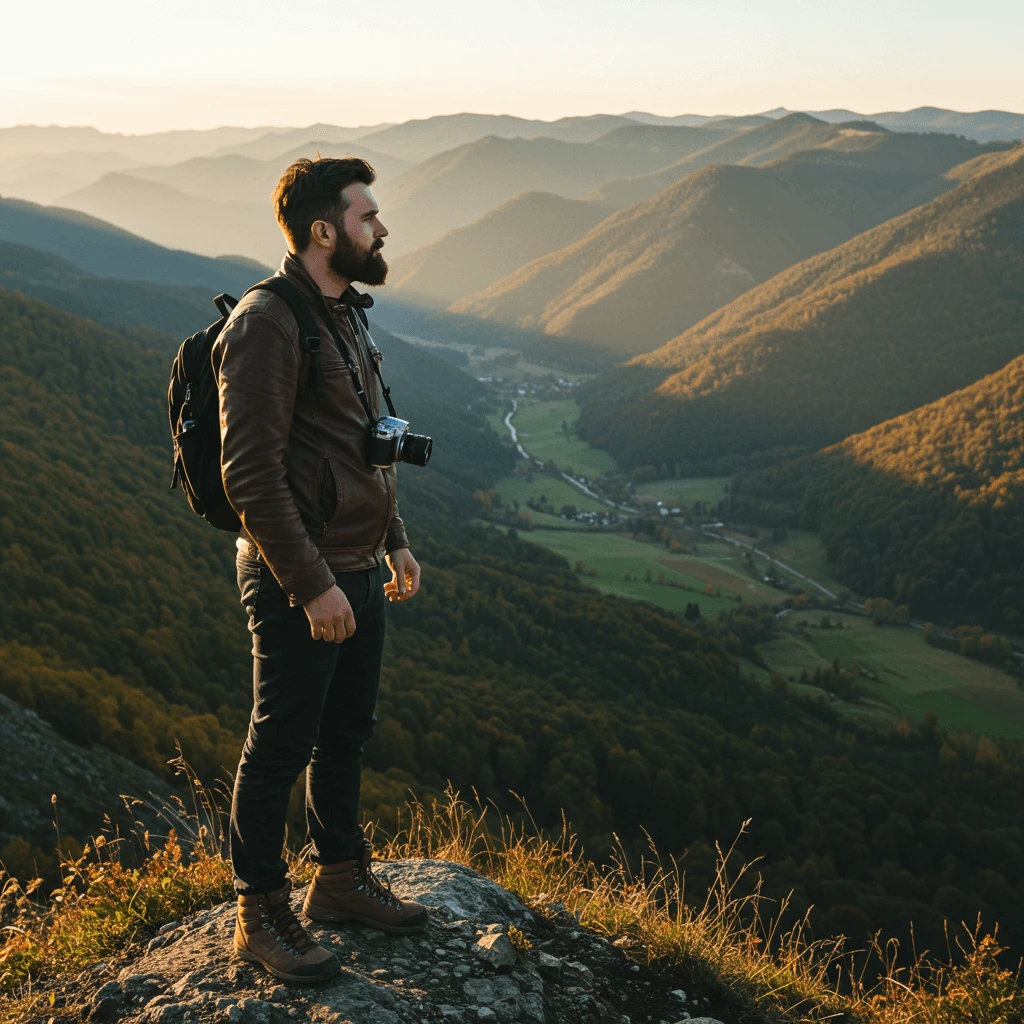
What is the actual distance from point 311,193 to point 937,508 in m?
111

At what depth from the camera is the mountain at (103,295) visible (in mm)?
107750

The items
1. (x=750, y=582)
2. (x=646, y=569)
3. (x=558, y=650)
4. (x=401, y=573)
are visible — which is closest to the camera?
(x=401, y=573)

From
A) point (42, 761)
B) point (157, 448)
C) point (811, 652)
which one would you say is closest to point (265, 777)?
point (42, 761)

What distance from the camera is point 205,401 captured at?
11.5 feet

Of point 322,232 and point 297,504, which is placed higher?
point 322,232

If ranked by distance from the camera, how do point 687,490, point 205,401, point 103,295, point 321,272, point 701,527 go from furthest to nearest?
point 687,490 < point 103,295 < point 701,527 < point 321,272 < point 205,401

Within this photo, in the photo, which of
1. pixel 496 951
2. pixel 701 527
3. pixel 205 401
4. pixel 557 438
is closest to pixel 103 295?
pixel 557 438

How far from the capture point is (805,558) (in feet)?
347

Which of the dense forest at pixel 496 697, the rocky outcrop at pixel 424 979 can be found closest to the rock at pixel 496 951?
the rocky outcrop at pixel 424 979

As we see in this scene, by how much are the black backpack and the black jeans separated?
337 millimetres

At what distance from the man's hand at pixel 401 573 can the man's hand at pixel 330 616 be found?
33.6 inches

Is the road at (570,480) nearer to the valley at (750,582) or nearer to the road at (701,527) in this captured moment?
the road at (701,527)

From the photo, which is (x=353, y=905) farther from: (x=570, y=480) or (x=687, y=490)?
(x=687, y=490)

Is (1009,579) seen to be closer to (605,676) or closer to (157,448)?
(605,676)
